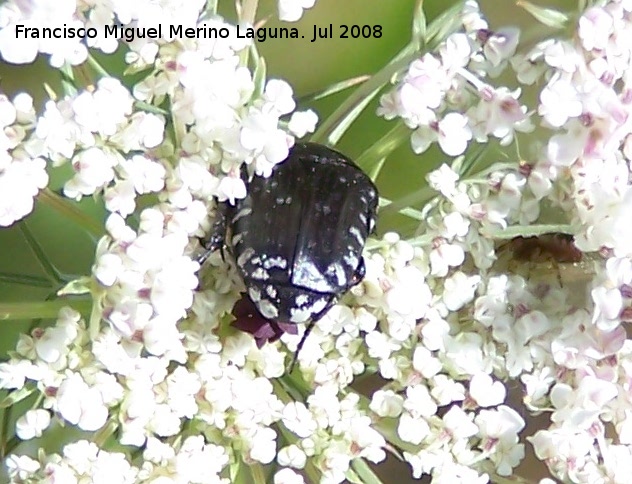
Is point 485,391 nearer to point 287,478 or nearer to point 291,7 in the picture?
point 287,478

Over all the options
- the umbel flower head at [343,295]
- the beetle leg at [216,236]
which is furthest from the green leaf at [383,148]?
the beetle leg at [216,236]

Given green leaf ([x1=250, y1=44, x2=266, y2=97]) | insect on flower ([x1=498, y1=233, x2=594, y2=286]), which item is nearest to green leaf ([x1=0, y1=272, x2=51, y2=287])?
green leaf ([x1=250, y1=44, x2=266, y2=97])

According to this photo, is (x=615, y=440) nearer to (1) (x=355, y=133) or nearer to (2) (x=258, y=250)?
(2) (x=258, y=250)

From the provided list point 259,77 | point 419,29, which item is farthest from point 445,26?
point 259,77

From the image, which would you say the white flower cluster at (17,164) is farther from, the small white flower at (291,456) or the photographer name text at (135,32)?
the small white flower at (291,456)

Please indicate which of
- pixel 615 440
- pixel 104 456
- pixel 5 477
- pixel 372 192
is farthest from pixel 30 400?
pixel 615 440

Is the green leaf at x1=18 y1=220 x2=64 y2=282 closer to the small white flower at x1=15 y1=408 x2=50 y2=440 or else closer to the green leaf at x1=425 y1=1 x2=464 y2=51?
the small white flower at x1=15 y1=408 x2=50 y2=440
